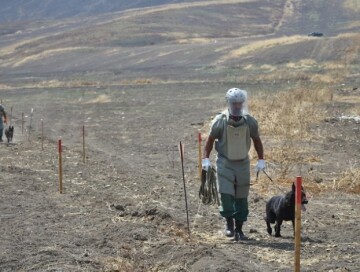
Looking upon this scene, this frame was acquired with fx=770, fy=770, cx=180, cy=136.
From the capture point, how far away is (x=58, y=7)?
6988 inches

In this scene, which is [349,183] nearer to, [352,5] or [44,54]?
[44,54]

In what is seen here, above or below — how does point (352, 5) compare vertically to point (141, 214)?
below

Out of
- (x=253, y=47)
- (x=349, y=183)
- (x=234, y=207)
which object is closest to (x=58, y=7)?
(x=253, y=47)

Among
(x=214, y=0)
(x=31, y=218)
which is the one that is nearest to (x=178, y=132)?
(x=31, y=218)

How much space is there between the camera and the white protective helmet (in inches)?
359

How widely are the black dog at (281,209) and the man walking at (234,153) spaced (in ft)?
1.41

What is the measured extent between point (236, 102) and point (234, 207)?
1311 mm

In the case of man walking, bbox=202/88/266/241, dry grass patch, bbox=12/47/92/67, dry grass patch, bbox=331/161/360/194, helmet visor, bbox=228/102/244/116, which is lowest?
dry grass patch, bbox=12/47/92/67

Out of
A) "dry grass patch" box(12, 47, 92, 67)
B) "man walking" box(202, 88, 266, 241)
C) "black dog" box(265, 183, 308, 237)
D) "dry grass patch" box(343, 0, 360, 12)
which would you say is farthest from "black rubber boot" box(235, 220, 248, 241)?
"dry grass patch" box(343, 0, 360, 12)

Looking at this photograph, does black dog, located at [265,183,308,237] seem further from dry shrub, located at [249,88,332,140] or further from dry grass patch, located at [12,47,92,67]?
dry grass patch, located at [12,47,92,67]

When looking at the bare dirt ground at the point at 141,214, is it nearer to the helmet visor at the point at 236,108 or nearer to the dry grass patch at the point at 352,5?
the helmet visor at the point at 236,108

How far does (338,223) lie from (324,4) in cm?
12103

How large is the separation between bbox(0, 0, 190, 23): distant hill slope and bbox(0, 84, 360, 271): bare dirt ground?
146 meters

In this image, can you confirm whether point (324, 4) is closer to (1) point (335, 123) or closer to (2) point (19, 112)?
(2) point (19, 112)
